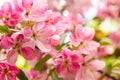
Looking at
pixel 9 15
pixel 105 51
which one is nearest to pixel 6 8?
pixel 9 15

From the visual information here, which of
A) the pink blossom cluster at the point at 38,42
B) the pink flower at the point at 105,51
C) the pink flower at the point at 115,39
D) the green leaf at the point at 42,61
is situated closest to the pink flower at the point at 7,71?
the pink blossom cluster at the point at 38,42

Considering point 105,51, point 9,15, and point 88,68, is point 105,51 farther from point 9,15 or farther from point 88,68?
point 9,15

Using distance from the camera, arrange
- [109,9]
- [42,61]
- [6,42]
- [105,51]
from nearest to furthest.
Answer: [6,42] → [42,61] → [105,51] → [109,9]

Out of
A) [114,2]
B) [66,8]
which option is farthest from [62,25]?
[114,2]

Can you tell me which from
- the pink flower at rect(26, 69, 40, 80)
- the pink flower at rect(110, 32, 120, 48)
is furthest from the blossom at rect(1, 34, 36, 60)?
the pink flower at rect(110, 32, 120, 48)

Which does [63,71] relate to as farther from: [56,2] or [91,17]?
[91,17]

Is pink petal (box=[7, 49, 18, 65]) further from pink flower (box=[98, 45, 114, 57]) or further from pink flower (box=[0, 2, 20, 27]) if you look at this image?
pink flower (box=[98, 45, 114, 57])

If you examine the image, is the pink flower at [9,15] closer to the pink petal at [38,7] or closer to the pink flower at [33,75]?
the pink petal at [38,7]
